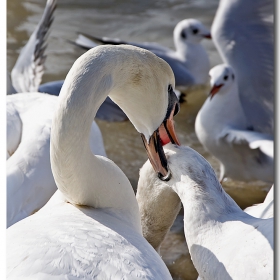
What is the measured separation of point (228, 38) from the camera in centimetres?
304

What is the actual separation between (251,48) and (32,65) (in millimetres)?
1014

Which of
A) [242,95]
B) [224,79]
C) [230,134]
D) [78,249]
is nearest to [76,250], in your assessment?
[78,249]

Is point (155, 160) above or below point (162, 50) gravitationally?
above

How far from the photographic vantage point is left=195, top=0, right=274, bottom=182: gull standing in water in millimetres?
2924

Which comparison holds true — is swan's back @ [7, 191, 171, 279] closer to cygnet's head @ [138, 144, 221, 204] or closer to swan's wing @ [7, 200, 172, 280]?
swan's wing @ [7, 200, 172, 280]

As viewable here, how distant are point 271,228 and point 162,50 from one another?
8.78 ft

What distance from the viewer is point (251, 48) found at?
3.02 m

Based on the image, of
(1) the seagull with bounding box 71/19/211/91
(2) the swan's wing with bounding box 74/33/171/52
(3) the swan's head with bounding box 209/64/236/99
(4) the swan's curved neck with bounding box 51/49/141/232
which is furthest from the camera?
(1) the seagull with bounding box 71/19/211/91

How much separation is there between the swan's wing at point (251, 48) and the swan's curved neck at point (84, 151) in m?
1.43

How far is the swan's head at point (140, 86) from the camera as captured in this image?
1499mm

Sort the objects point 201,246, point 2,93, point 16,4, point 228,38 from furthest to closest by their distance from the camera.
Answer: point 16,4
point 228,38
point 2,93
point 201,246

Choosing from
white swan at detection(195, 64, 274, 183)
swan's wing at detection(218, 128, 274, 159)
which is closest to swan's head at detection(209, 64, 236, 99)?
white swan at detection(195, 64, 274, 183)

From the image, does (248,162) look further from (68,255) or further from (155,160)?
(68,255)

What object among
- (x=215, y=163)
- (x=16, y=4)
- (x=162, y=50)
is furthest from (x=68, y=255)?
(x=16, y=4)
